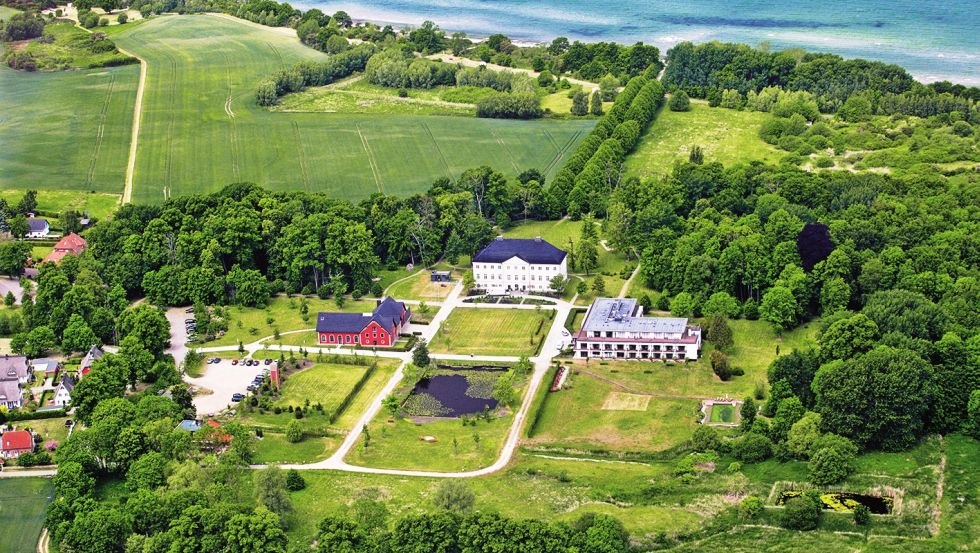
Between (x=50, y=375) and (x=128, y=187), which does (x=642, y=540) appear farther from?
(x=128, y=187)

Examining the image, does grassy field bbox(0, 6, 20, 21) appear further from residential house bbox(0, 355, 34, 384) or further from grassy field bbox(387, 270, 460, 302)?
residential house bbox(0, 355, 34, 384)

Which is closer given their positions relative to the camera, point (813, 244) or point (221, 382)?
point (221, 382)

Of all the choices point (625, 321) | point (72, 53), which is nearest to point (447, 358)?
point (625, 321)

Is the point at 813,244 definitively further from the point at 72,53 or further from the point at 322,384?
the point at 72,53

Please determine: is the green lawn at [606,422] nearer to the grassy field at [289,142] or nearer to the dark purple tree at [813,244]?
the dark purple tree at [813,244]

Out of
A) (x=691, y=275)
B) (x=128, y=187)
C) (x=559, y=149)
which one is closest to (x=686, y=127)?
(x=559, y=149)

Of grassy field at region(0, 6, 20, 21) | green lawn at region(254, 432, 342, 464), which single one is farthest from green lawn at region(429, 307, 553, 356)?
grassy field at region(0, 6, 20, 21)

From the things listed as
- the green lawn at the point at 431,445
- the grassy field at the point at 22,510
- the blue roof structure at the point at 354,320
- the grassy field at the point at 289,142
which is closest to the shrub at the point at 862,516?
the green lawn at the point at 431,445

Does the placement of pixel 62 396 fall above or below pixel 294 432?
below
